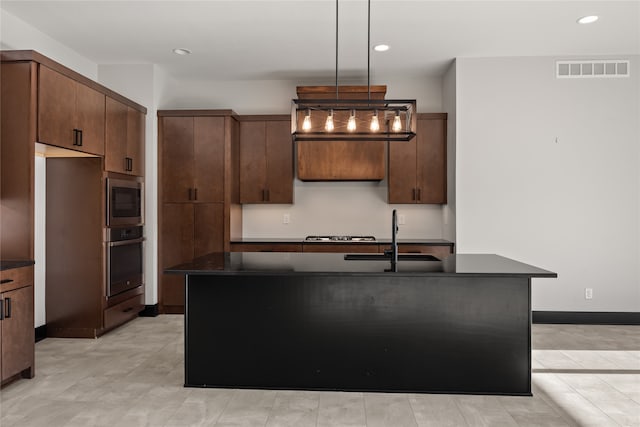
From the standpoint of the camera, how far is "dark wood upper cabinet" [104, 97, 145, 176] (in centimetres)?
490

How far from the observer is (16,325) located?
133 inches

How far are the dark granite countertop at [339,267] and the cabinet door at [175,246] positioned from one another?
2049 millimetres

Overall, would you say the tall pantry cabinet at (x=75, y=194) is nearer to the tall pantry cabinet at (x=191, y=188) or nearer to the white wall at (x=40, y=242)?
the white wall at (x=40, y=242)

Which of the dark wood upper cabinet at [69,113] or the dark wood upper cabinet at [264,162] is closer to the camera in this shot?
the dark wood upper cabinet at [69,113]

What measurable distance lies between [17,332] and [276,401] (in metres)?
1.81

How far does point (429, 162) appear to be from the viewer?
595cm

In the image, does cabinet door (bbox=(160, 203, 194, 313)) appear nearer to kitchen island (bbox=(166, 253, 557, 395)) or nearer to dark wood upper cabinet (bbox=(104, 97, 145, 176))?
dark wood upper cabinet (bbox=(104, 97, 145, 176))

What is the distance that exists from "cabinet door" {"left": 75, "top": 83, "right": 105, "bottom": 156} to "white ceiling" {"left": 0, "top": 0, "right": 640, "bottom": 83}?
617mm

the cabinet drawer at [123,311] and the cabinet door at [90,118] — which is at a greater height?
the cabinet door at [90,118]

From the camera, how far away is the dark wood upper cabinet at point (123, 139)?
4.90 meters

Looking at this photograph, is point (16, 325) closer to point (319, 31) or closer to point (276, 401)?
point (276, 401)

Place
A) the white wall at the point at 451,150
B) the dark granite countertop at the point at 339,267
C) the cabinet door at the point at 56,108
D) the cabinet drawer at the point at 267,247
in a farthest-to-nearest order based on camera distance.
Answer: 1. the cabinet drawer at the point at 267,247
2. the white wall at the point at 451,150
3. the cabinet door at the point at 56,108
4. the dark granite countertop at the point at 339,267

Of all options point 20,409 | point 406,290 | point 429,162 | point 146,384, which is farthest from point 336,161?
point 20,409

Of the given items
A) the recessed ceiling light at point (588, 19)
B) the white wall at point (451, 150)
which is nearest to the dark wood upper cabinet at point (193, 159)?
the white wall at point (451, 150)
